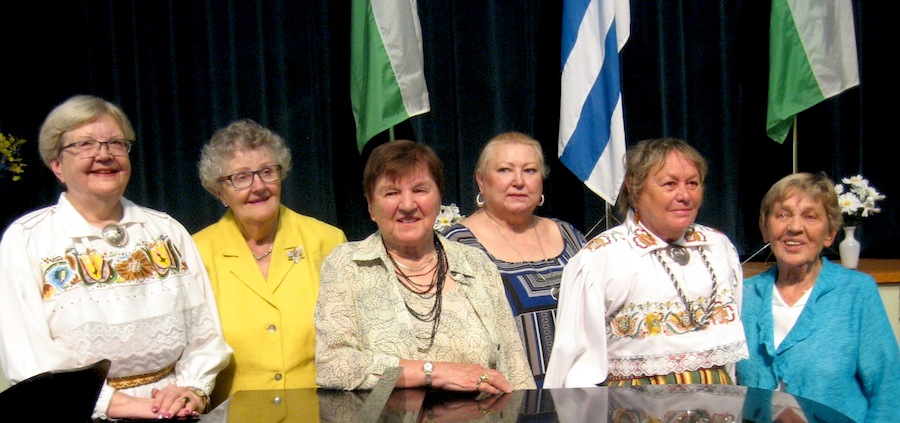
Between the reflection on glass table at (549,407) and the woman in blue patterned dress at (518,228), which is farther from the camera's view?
the woman in blue patterned dress at (518,228)

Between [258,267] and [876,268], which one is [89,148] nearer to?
[258,267]

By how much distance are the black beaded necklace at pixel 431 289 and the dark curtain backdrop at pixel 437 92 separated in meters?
2.02

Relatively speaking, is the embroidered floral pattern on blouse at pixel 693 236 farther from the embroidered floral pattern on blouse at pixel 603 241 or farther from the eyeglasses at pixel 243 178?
the eyeglasses at pixel 243 178

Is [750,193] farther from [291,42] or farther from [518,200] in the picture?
[291,42]

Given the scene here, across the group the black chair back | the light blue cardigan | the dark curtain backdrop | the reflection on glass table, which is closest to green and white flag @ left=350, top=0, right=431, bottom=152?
the dark curtain backdrop

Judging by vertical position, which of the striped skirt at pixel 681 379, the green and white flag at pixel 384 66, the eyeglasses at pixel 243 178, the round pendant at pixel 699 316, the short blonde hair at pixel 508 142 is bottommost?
the striped skirt at pixel 681 379

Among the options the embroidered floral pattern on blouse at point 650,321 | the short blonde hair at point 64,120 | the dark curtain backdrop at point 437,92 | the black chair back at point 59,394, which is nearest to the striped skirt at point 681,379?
the embroidered floral pattern on blouse at point 650,321

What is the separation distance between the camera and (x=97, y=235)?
7.79 ft

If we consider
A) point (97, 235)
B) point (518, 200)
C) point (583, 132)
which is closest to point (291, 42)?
point (583, 132)

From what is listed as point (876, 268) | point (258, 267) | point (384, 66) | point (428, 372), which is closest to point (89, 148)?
point (258, 267)

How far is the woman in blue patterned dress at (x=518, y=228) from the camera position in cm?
288

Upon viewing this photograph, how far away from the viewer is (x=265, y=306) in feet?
8.89

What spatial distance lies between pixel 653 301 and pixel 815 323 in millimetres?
583

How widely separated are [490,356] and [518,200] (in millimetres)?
905
